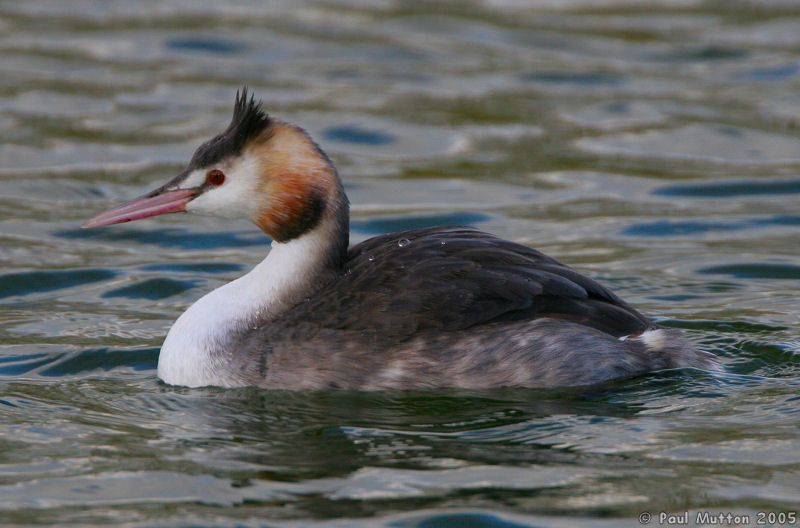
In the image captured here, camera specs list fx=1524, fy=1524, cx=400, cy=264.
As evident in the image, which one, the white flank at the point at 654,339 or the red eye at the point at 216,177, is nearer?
the white flank at the point at 654,339

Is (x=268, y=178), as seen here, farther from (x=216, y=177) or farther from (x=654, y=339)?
(x=654, y=339)

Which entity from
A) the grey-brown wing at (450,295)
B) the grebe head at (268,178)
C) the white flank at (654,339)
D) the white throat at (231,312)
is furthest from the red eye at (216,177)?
the white flank at (654,339)

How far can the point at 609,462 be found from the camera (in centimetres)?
626

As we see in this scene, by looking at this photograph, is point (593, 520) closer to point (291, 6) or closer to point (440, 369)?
point (440, 369)

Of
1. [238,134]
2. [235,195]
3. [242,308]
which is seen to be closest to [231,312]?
[242,308]

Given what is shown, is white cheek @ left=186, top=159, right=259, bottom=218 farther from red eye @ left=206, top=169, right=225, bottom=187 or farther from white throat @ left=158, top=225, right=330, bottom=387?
white throat @ left=158, top=225, right=330, bottom=387

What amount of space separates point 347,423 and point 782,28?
11140 mm

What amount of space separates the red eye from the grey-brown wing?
74 centimetres

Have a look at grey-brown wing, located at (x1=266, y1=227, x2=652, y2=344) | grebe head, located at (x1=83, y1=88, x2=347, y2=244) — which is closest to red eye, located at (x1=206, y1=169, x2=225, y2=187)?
grebe head, located at (x1=83, y1=88, x2=347, y2=244)

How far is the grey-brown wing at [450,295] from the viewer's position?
→ 7.29 m

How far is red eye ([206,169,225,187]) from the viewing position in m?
7.60

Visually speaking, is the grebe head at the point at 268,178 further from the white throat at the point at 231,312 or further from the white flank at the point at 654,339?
the white flank at the point at 654,339

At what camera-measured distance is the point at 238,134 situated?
7.51m

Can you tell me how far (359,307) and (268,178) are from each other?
2.59 feet
